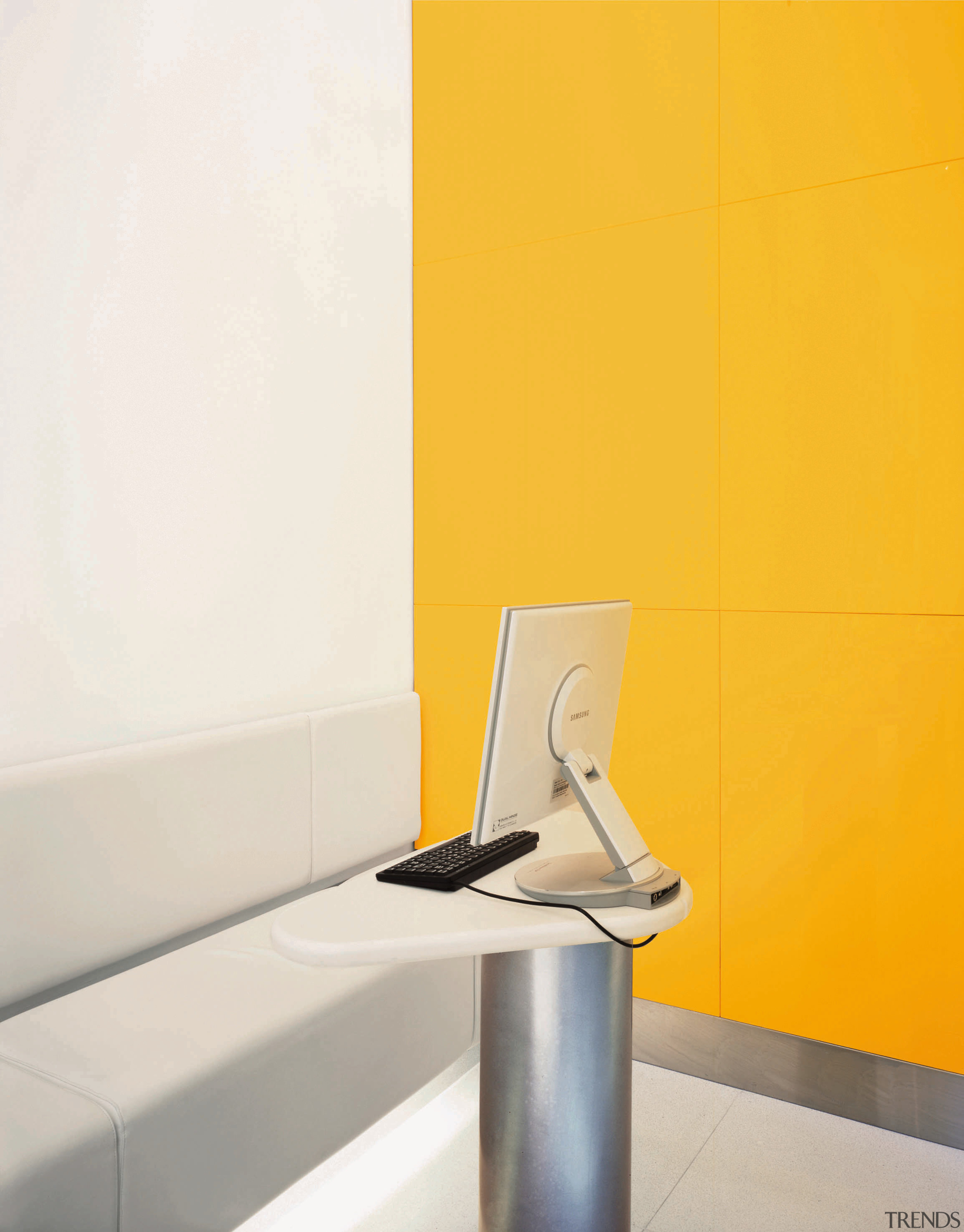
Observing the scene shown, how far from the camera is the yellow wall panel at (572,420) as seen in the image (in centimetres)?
272

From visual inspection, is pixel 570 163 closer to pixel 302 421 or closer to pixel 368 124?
pixel 368 124

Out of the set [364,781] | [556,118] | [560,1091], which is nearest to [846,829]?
[560,1091]

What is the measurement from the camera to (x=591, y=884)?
1.60 metres

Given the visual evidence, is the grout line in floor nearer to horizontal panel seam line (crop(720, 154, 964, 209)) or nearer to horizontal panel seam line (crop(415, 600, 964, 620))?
horizontal panel seam line (crop(415, 600, 964, 620))

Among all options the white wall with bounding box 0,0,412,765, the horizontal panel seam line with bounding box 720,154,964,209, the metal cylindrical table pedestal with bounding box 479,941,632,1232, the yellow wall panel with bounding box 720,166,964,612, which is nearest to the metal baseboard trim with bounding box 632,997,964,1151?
the metal cylindrical table pedestal with bounding box 479,941,632,1232

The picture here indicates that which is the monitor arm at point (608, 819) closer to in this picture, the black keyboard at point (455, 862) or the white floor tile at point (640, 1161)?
the black keyboard at point (455, 862)

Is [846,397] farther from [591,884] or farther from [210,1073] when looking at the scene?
[210,1073]

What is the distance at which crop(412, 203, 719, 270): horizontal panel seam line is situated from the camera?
2715mm

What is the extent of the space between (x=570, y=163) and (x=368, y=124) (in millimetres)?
717

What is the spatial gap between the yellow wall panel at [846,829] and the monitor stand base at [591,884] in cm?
104

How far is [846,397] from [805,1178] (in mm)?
1944

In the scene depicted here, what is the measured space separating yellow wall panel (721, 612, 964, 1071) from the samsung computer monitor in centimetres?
101

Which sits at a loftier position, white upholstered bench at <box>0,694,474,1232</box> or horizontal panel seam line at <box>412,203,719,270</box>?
horizontal panel seam line at <box>412,203,719,270</box>

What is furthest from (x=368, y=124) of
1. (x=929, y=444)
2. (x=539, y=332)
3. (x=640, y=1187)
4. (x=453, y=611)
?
(x=640, y=1187)
